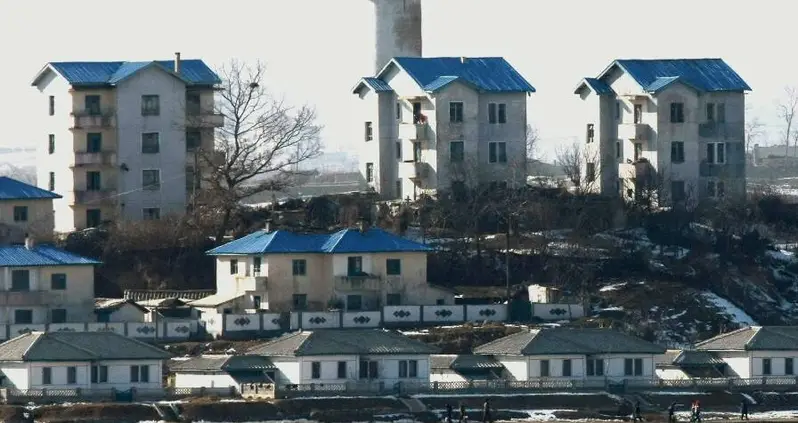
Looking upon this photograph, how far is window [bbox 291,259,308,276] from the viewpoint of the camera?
127562 millimetres

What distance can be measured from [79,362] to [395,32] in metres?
43.2

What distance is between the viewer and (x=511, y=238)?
5384 inches

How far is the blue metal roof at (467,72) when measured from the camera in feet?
474

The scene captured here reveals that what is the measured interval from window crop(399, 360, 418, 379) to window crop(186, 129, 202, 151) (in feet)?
100

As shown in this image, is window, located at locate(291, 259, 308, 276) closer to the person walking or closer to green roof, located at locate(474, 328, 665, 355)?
green roof, located at locate(474, 328, 665, 355)

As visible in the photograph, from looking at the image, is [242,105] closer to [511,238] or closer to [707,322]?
[511,238]

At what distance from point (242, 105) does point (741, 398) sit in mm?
33772

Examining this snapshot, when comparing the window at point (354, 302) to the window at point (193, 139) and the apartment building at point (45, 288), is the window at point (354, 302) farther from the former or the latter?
the window at point (193, 139)

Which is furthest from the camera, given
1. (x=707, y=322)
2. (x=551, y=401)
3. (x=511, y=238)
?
(x=511, y=238)

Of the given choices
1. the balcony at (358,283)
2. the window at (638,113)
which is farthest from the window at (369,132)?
the balcony at (358,283)

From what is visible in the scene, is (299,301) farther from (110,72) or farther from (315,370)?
(110,72)

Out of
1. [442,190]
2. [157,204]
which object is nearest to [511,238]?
[442,190]

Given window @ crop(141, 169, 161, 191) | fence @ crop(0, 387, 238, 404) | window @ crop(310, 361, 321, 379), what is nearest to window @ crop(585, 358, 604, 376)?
window @ crop(310, 361, 321, 379)

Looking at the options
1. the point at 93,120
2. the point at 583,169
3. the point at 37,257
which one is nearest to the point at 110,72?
the point at 93,120
